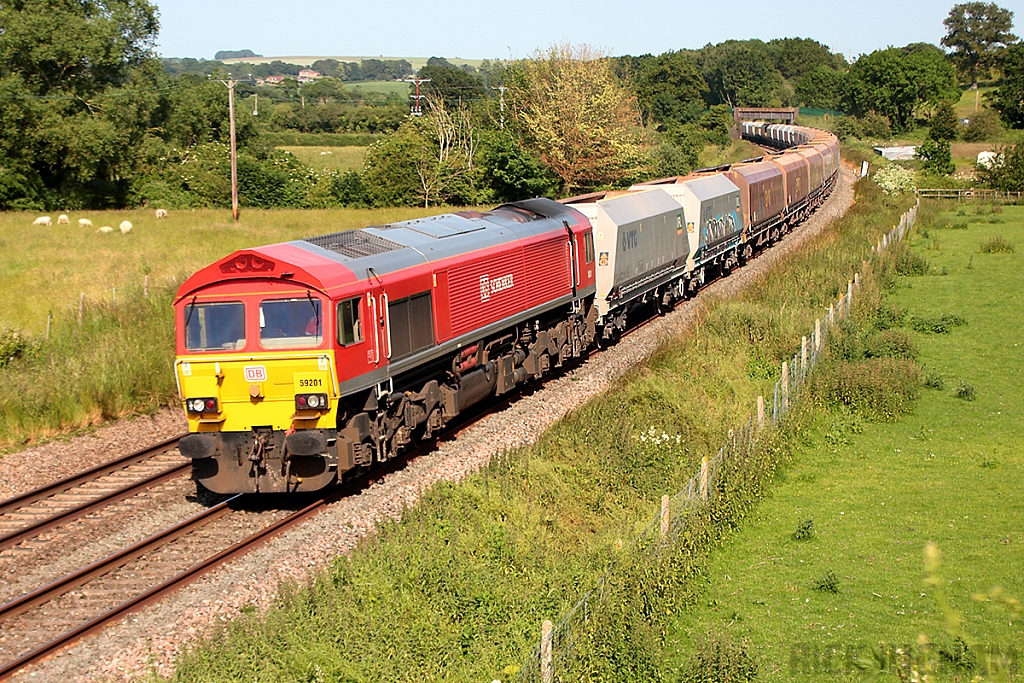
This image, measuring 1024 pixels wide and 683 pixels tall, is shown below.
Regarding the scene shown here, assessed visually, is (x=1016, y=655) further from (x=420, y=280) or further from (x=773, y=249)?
(x=773, y=249)

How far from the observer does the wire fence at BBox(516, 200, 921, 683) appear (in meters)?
8.85

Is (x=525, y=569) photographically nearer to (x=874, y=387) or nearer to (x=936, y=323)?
(x=874, y=387)

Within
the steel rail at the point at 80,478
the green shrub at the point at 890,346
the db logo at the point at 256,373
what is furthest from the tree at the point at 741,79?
the db logo at the point at 256,373

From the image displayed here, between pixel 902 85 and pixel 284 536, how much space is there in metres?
128

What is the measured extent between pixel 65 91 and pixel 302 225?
19637 mm

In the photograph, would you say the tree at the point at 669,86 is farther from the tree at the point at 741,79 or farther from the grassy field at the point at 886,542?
the grassy field at the point at 886,542

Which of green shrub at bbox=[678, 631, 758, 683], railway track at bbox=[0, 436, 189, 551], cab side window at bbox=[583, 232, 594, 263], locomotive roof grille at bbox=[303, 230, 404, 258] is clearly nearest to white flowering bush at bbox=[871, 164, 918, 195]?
cab side window at bbox=[583, 232, 594, 263]

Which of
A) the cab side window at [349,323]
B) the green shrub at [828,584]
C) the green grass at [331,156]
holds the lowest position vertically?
the green shrub at [828,584]

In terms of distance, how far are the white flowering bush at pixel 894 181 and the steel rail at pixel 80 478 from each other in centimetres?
5326

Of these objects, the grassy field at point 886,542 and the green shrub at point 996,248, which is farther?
the green shrub at point 996,248

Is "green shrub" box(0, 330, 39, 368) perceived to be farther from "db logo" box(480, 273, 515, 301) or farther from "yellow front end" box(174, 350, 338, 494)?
"db logo" box(480, 273, 515, 301)

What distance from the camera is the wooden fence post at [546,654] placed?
840 centimetres

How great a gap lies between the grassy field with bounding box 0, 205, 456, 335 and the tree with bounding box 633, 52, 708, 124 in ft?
269

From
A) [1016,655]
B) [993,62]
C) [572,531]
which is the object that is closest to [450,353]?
[572,531]
